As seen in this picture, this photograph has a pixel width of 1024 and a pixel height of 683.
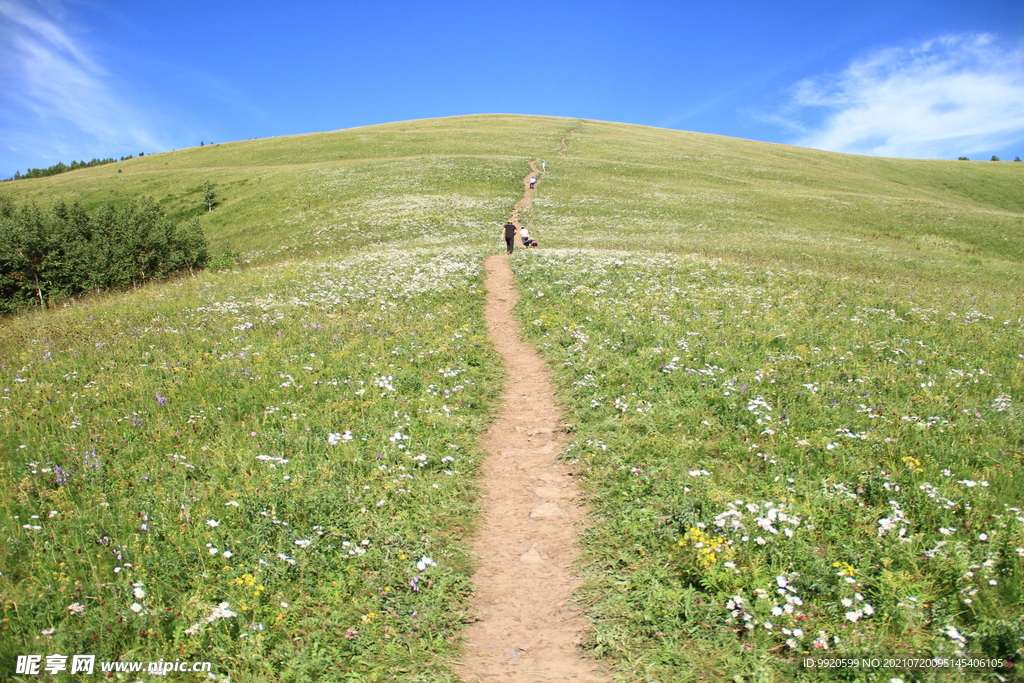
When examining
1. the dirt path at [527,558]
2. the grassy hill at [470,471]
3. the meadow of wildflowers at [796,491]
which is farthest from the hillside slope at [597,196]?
the dirt path at [527,558]

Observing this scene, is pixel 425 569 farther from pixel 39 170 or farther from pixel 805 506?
pixel 39 170

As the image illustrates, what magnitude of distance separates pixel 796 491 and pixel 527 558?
3.90m

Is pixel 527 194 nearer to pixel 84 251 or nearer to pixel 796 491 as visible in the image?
pixel 84 251

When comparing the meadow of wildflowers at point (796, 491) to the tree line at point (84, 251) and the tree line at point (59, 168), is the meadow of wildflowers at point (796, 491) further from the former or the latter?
the tree line at point (59, 168)

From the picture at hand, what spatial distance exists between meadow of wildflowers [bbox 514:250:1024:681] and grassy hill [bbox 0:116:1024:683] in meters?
0.04

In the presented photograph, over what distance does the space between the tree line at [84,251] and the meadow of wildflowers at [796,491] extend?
27.8m

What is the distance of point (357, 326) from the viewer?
1532 centimetres

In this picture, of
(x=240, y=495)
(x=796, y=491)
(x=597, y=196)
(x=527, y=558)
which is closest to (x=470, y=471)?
(x=527, y=558)

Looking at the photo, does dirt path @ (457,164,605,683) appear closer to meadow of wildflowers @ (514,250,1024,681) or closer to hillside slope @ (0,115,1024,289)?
meadow of wildflowers @ (514,250,1024,681)

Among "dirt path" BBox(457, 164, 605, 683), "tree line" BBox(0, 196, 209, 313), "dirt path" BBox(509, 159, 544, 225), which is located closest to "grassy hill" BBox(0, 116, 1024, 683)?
"dirt path" BBox(457, 164, 605, 683)

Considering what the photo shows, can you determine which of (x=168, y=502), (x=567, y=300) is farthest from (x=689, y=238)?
(x=168, y=502)

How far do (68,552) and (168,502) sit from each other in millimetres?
1189

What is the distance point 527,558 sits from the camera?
23.1 feet

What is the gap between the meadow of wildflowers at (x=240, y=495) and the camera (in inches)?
208
